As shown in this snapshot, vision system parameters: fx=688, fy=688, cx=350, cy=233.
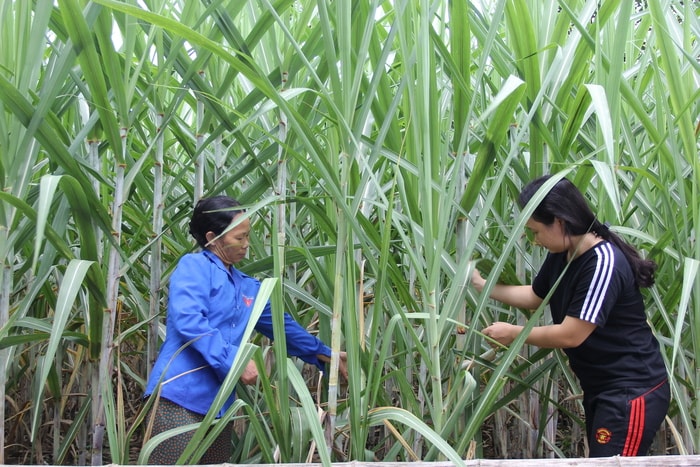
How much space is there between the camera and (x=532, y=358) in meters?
1.37

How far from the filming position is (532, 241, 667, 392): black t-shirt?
130cm

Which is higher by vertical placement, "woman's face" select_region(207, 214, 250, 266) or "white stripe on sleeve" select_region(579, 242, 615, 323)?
"woman's face" select_region(207, 214, 250, 266)

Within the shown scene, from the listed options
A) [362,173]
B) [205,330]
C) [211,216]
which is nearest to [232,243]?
[211,216]

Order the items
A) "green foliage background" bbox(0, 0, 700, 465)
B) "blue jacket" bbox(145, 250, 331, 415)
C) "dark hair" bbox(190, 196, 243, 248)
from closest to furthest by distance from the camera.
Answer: "green foliage background" bbox(0, 0, 700, 465) → "blue jacket" bbox(145, 250, 331, 415) → "dark hair" bbox(190, 196, 243, 248)

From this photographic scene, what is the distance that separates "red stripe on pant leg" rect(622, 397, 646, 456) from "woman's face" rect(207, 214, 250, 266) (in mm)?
826

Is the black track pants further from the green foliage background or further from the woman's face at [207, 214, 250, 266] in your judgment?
the woman's face at [207, 214, 250, 266]

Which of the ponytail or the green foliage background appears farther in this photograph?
the ponytail

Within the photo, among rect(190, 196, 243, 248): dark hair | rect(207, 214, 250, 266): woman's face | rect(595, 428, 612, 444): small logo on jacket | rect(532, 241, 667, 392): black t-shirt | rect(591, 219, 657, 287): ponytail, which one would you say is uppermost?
rect(190, 196, 243, 248): dark hair

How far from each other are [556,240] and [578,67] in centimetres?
33

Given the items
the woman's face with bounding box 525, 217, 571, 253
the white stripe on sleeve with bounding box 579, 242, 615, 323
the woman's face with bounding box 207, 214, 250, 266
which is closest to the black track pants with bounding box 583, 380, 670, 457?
the white stripe on sleeve with bounding box 579, 242, 615, 323

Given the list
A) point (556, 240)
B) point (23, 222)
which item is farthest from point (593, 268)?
point (23, 222)

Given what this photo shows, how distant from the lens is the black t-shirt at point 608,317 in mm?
1296

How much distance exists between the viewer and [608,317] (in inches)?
53.6

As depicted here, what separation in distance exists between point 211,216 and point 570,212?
2.34 ft
